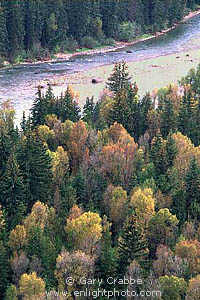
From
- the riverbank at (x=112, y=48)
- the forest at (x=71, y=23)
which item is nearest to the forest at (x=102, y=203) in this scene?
the forest at (x=71, y=23)

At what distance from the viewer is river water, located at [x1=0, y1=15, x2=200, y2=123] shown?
3772 inches

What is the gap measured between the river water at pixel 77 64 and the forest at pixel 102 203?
1828 centimetres

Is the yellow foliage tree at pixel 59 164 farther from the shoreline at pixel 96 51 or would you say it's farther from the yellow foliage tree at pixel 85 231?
the shoreline at pixel 96 51

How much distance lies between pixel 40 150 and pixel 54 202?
18.8 ft

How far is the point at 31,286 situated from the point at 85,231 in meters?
7.50

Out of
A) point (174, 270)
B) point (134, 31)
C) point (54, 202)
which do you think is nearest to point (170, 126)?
point (54, 202)

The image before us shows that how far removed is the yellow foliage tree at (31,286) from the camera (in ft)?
140

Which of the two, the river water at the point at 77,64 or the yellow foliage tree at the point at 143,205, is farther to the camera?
the river water at the point at 77,64

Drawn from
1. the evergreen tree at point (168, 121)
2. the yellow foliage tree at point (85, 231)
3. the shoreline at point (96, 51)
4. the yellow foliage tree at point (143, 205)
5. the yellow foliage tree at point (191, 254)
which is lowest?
the yellow foliage tree at point (191, 254)

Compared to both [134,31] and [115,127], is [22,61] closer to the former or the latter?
[134,31]

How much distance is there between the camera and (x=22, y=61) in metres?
117

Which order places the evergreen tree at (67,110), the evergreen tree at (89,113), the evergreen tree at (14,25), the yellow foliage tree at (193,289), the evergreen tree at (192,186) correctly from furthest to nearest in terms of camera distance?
the evergreen tree at (14,25)
the evergreen tree at (67,110)
the evergreen tree at (89,113)
the evergreen tree at (192,186)
the yellow foliage tree at (193,289)

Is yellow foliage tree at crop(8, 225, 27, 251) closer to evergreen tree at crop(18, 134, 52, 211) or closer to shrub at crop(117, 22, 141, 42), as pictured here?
evergreen tree at crop(18, 134, 52, 211)

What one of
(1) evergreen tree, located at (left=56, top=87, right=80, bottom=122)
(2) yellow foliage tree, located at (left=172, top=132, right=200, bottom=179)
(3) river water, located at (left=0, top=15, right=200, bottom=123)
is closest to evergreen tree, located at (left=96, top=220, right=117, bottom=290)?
(2) yellow foliage tree, located at (left=172, top=132, right=200, bottom=179)
